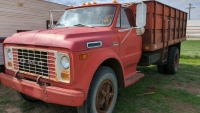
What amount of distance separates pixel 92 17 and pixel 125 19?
76cm

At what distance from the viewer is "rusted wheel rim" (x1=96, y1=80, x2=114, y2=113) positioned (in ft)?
10.4

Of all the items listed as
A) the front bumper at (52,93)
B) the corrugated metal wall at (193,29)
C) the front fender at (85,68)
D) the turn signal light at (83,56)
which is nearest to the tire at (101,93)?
the front fender at (85,68)

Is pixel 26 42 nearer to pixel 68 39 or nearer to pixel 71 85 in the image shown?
pixel 68 39

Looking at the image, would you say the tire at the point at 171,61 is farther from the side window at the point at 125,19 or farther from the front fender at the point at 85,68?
the front fender at the point at 85,68

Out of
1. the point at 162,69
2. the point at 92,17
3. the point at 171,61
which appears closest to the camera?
the point at 92,17

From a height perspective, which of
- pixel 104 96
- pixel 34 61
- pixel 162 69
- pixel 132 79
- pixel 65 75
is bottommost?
pixel 162 69

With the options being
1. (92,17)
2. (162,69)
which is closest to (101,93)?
(92,17)

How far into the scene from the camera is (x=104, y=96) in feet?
10.7

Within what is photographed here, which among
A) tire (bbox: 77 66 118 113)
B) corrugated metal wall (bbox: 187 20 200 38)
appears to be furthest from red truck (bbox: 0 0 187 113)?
corrugated metal wall (bbox: 187 20 200 38)

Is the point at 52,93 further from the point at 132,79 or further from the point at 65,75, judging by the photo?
the point at 132,79

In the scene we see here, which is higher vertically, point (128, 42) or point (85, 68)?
point (128, 42)

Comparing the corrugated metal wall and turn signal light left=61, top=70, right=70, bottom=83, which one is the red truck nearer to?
turn signal light left=61, top=70, right=70, bottom=83

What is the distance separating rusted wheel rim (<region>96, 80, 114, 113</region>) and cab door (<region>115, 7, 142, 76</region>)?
2.29ft

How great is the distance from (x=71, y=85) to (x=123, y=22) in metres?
2.03
